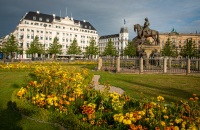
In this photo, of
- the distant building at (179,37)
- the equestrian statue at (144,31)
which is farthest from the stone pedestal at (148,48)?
the distant building at (179,37)

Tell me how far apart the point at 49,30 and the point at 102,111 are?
96.3 metres

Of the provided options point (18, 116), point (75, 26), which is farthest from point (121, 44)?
point (18, 116)

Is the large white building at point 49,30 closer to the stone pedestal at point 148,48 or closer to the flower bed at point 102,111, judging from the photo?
the stone pedestal at point 148,48

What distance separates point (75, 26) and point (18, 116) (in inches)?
4008

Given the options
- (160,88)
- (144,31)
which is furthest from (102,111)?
(144,31)

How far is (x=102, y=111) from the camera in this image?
21.7ft

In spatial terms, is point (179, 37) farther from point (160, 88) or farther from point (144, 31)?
point (160, 88)

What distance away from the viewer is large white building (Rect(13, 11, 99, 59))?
297 feet

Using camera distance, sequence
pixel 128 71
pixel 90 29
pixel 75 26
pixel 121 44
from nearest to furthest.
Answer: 1. pixel 128 71
2. pixel 75 26
3. pixel 90 29
4. pixel 121 44

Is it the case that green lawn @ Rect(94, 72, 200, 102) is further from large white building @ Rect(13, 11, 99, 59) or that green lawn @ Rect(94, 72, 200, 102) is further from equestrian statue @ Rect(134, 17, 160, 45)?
large white building @ Rect(13, 11, 99, 59)

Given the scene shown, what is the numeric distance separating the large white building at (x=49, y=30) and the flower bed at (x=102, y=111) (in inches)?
3148

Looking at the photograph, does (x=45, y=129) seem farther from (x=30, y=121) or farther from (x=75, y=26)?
(x=75, y=26)

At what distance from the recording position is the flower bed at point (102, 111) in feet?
16.2

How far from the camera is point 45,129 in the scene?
5980 millimetres
